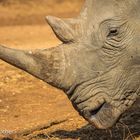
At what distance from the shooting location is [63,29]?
21.7 ft

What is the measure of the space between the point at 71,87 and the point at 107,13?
802 mm

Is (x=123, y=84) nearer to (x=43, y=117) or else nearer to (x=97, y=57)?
(x=97, y=57)

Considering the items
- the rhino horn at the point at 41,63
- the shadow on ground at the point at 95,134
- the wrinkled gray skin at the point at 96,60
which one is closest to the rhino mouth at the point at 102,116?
the wrinkled gray skin at the point at 96,60

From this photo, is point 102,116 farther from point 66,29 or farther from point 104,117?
point 66,29

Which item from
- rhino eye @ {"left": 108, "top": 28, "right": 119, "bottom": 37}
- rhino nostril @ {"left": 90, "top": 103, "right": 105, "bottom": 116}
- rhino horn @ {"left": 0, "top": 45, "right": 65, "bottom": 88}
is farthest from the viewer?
rhino eye @ {"left": 108, "top": 28, "right": 119, "bottom": 37}

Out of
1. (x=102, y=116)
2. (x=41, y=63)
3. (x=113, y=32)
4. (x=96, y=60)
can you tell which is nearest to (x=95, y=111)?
(x=102, y=116)

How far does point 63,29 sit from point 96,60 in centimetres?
43

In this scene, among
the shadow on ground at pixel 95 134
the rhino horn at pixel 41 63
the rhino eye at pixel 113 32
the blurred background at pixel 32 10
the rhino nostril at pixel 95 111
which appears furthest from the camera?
the blurred background at pixel 32 10

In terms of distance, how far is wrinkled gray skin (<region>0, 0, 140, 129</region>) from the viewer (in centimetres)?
645

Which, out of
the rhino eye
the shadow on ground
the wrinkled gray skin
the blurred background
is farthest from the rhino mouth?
the blurred background

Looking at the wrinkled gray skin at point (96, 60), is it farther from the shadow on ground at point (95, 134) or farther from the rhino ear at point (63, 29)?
the shadow on ground at point (95, 134)

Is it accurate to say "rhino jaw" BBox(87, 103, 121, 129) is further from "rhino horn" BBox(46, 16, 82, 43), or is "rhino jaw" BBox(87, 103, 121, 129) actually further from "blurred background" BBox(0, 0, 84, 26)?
"blurred background" BBox(0, 0, 84, 26)

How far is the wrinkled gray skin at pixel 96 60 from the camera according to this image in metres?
6.45

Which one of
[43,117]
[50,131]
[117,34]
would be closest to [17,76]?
[43,117]
